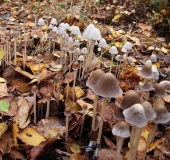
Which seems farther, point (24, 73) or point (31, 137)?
point (24, 73)

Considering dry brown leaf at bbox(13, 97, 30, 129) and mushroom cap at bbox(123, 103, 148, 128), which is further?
dry brown leaf at bbox(13, 97, 30, 129)

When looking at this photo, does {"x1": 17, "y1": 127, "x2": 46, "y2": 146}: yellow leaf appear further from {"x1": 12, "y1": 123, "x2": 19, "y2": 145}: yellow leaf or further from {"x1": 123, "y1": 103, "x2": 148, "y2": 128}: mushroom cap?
{"x1": 123, "y1": 103, "x2": 148, "y2": 128}: mushroom cap

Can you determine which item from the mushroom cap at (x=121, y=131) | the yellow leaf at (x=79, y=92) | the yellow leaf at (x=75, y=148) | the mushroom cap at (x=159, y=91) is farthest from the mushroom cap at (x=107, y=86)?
the yellow leaf at (x=79, y=92)

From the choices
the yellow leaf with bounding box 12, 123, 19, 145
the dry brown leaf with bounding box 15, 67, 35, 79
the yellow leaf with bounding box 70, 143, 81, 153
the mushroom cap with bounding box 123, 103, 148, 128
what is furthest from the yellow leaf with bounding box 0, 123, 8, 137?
the mushroom cap with bounding box 123, 103, 148, 128

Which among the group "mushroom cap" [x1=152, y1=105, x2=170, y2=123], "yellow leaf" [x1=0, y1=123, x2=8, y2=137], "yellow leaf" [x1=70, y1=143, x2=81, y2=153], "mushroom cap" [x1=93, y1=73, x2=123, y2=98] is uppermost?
"mushroom cap" [x1=93, y1=73, x2=123, y2=98]

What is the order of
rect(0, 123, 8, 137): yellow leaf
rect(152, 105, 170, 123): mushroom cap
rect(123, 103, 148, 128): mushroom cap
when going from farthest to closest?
rect(0, 123, 8, 137): yellow leaf
rect(152, 105, 170, 123): mushroom cap
rect(123, 103, 148, 128): mushroom cap

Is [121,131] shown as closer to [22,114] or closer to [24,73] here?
[22,114]

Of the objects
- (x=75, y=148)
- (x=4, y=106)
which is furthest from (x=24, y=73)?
(x=75, y=148)

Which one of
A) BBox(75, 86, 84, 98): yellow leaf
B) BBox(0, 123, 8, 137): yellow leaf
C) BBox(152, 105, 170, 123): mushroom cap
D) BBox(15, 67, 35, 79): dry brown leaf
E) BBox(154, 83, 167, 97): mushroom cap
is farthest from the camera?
BBox(15, 67, 35, 79): dry brown leaf

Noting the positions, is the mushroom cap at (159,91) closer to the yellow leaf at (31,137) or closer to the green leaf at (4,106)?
the yellow leaf at (31,137)
